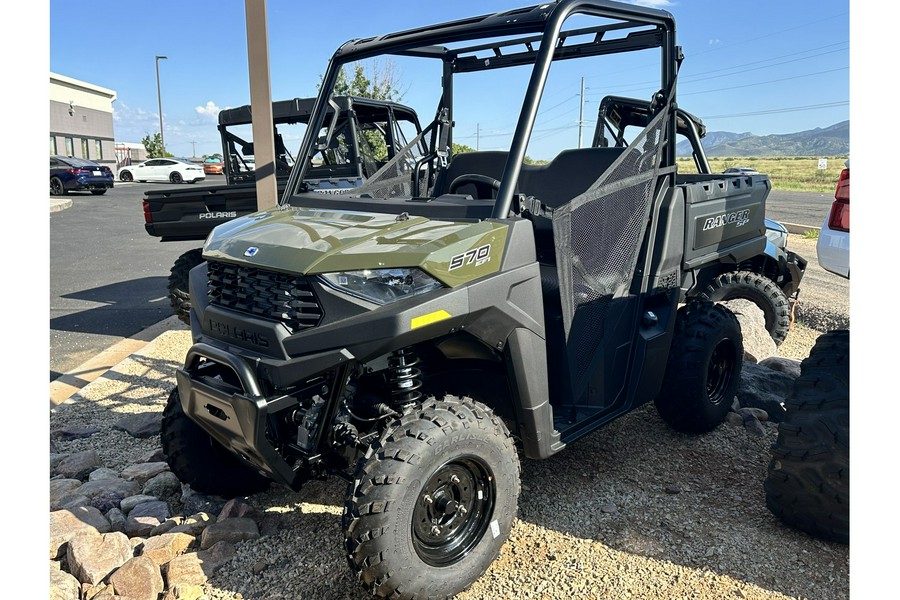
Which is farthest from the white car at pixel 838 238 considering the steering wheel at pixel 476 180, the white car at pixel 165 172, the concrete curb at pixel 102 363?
the white car at pixel 165 172

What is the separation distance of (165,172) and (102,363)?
33.1 meters

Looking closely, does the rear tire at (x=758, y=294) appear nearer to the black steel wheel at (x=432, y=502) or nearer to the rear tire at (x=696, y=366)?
the rear tire at (x=696, y=366)

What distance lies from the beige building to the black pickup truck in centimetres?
3817

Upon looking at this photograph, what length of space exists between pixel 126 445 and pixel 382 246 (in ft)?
8.77

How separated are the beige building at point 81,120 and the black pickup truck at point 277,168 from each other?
125 feet

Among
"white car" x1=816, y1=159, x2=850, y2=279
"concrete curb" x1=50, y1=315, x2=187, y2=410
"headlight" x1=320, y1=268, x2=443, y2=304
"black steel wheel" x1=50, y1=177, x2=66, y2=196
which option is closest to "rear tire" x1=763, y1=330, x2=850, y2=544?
"white car" x1=816, y1=159, x2=850, y2=279

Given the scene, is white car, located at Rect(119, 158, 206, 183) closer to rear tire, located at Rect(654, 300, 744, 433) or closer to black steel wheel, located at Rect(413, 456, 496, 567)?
rear tire, located at Rect(654, 300, 744, 433)

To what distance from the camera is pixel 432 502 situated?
2.62 meters

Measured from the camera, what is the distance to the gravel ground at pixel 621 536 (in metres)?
2.70

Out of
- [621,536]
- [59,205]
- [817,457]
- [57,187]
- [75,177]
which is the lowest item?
[621,536]

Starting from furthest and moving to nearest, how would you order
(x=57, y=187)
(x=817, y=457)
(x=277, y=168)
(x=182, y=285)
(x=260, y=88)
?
1. (x=57, y=187)
2. (x=277, y=168)
3. (x=182, y=285)
4. (x=260, y=88)
5. (x=817, y=457)

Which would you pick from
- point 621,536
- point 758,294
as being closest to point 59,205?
point 758,294

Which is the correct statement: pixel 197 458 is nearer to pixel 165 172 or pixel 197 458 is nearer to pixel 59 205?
pixel 59 205
